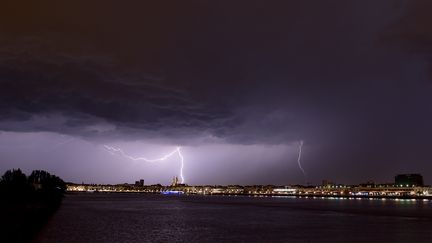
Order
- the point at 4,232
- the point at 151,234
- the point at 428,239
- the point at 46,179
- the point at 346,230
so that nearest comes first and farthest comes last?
1. the point at 4,232
2. the point at 428,239
3. the point at 151,234
4. the point at 346,230
5. the point at 46,179

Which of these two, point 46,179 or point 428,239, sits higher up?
point 46,179

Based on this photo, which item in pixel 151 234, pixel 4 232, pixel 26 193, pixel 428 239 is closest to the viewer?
pixel 4 232

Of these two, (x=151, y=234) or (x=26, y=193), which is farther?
(x=26, y=193)

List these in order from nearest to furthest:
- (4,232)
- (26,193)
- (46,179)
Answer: (4,232), (26,193), (46,179)

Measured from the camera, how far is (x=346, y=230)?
55750mm

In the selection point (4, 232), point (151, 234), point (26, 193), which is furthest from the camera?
point (26, 193)

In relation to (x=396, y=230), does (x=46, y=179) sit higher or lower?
higher

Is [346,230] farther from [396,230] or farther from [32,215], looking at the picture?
[32,215]

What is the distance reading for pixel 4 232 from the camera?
3659cm

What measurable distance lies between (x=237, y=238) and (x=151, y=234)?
1010 centimetres

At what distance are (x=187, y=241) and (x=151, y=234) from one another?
712 centimetres

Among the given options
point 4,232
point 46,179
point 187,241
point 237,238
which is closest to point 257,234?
point 237,238

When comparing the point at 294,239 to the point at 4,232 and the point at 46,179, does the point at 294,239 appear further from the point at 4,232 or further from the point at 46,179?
the point at 46,179

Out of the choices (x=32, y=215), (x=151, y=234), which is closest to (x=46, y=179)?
(x=32, y=215)
